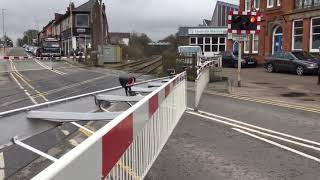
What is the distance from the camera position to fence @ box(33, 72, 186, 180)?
9.07ft

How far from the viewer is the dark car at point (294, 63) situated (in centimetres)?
3026

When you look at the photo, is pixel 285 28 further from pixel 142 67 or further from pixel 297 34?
pixel 142 67

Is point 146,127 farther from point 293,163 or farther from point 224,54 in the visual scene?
point 224,54

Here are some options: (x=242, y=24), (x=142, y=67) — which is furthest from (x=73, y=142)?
(x=142, y=67)

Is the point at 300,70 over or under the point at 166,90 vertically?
under

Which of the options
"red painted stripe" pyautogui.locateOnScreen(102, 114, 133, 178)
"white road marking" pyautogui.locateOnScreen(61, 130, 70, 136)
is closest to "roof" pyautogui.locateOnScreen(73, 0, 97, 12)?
"white road marking" pyautogui.locateOnScreen(61, 130, 70, 136)

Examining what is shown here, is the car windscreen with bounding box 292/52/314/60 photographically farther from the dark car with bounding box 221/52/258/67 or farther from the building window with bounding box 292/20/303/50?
the dark car with bounding box 221/52/258/67

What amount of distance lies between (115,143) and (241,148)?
492 cm

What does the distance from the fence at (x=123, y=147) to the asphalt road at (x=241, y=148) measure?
512 millimetres

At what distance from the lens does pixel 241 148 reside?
8297mm

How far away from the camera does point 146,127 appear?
549cm

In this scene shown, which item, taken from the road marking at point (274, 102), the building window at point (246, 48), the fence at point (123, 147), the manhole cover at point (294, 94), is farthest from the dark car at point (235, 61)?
the fence at point (123, 147)

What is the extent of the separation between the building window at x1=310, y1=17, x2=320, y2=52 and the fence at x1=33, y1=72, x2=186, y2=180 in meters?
30.3

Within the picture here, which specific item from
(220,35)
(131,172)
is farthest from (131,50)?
(131,172)
